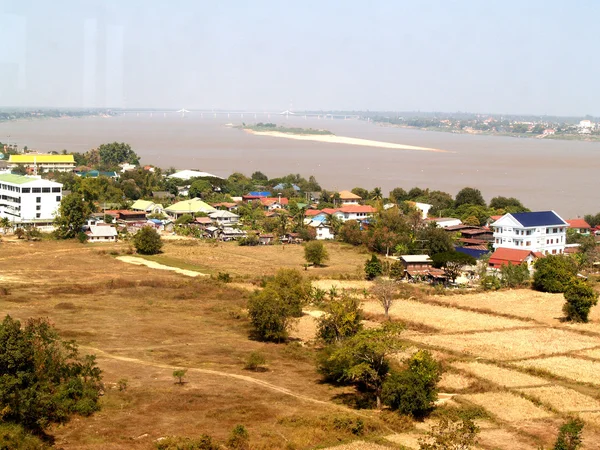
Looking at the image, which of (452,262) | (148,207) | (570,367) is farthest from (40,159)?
(570,367)

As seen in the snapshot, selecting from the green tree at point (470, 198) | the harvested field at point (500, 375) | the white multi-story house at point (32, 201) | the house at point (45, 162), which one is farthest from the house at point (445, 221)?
the house at point (45, 162)

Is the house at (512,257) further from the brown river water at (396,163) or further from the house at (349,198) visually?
the house at (349,198)

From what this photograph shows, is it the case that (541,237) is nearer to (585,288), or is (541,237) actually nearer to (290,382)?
(585,288)

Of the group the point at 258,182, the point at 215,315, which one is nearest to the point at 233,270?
the point at 215,315

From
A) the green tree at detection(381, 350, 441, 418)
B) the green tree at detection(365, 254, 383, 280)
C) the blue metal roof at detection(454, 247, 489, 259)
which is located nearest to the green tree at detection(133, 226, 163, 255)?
the green tree at detection(365, 254, 383, 280)

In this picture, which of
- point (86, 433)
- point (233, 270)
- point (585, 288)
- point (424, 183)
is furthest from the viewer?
point (424, 183)

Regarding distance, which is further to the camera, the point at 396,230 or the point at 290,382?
the point at 396,230

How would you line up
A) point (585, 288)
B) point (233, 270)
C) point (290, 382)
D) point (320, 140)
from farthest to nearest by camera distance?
point (320, 140) → point (233, 270) → point (585, 288) → point (290, 382)
